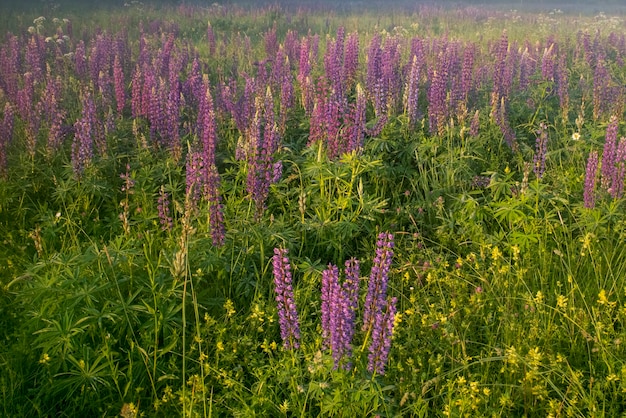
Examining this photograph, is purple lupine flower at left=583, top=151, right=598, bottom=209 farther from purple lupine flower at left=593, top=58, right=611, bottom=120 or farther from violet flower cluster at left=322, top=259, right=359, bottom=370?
purple lupine flower at left=593, top=58, right=611, bottom=120

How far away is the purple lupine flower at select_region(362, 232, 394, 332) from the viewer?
2.29m

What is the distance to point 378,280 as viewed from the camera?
232cm

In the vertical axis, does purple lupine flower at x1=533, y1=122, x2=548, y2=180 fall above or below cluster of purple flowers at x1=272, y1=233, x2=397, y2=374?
above

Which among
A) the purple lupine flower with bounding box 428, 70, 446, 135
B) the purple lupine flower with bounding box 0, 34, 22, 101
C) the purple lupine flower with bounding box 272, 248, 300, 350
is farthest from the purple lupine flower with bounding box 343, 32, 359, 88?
the purple lupine flower with bounding box 272, 248, 300, 350

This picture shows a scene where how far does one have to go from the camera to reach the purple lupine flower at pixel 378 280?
2286 millimetres

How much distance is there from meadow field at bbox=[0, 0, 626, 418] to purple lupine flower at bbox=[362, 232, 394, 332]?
0.05 ft

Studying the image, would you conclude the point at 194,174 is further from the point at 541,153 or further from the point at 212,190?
the point at 541,153

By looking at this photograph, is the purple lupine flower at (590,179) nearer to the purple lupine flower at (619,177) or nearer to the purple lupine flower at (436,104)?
the purple lupine flower at (619,177)

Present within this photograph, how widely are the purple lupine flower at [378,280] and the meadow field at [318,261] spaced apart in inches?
0.6

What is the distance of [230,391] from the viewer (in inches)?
109

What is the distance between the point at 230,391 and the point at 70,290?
0.97 m

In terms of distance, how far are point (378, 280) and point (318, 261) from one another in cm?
102

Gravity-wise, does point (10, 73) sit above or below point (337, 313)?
above

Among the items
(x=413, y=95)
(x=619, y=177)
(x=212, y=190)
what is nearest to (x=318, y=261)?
(x=212, y=190)
